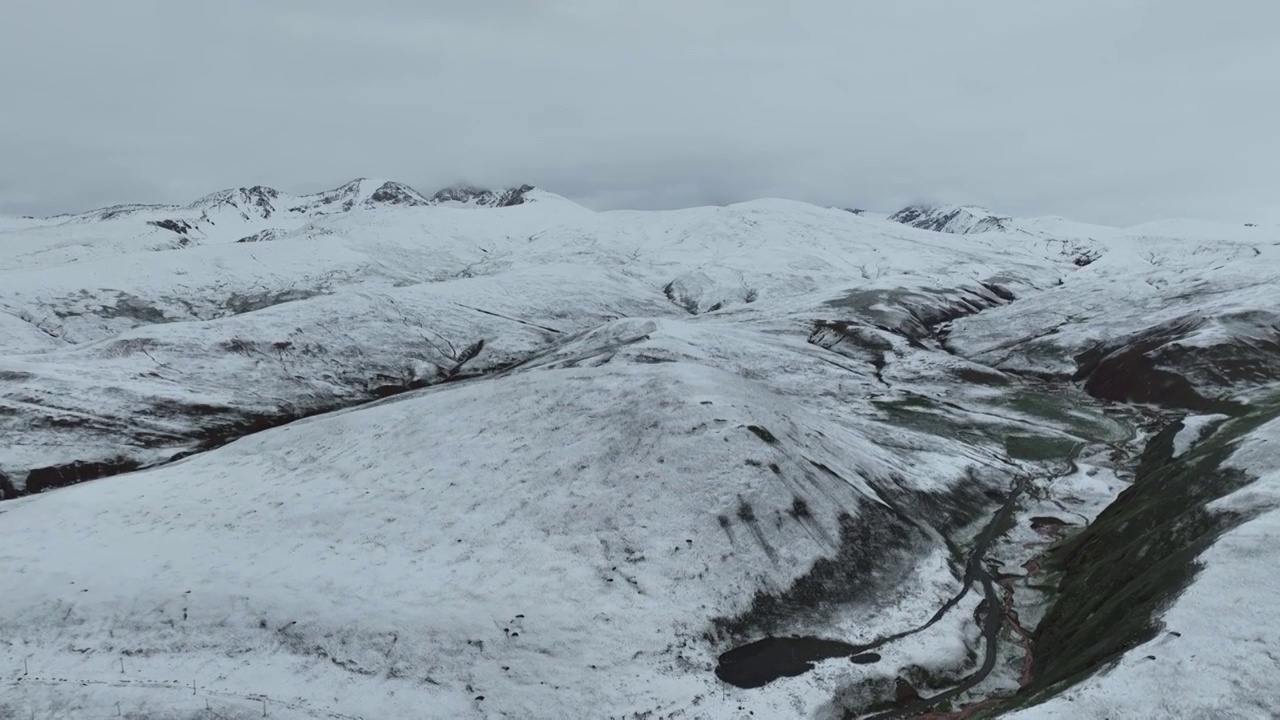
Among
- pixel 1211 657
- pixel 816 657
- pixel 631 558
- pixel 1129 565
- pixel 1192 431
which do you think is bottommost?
pixel 816 657

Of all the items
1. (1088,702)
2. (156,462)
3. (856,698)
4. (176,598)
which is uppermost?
(1088,702)

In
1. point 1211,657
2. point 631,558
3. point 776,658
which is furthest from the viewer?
point 631,558

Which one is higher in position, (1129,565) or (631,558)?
(1129,565)

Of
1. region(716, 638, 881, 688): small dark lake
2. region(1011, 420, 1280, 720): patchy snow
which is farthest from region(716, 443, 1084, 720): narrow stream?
region(1011, 420, 1280, 720): patchy snow

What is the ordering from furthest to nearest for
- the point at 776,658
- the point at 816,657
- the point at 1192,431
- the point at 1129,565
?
the point at 1192,431 < the point at 1129,565 < the point at 816,657 < the point at 776,658

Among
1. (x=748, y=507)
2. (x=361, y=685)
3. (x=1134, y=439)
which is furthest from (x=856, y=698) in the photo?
(x=1134, y=439)

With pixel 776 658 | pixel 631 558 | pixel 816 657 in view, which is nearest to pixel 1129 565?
pixel 816 657

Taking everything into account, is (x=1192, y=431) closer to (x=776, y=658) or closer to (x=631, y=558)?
(x=776, y=658)

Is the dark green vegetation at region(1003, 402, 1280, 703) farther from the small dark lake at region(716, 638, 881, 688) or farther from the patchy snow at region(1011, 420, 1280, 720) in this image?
the small dark lake at region(716, 638, 881, 688)

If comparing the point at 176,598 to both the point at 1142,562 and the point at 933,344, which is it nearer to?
the point at 1142,562

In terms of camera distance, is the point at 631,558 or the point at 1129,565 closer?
the point at 1129,565

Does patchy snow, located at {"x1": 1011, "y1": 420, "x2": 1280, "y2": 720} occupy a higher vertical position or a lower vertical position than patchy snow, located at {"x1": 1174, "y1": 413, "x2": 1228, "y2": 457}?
higher
